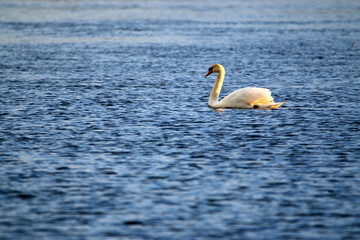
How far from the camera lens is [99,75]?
34031 millimetres

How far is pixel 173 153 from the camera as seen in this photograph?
16.4 meters

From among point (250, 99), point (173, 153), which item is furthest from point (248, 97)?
point (173, 153)

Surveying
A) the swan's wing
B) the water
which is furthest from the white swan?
the water

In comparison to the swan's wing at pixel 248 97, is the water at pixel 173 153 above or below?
below

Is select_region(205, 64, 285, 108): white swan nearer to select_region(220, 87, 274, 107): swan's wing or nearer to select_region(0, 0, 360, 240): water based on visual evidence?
select_region(220, 87, 274, 107): swan's wing

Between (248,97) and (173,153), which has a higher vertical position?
(248,97)

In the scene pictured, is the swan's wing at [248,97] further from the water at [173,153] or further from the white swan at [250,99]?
the water at [173,153]

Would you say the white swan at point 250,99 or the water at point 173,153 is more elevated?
the white swan at point 250,99

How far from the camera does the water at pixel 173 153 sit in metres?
11.3

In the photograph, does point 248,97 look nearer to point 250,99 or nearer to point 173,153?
point 250,99

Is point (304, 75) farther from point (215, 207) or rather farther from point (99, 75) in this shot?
point (215, 207)

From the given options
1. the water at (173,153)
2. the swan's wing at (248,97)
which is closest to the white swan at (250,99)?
the swan's wing at (248,97)

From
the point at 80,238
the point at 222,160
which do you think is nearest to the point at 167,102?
the point at 222,160

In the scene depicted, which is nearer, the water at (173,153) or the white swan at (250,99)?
the water at (173,153)
